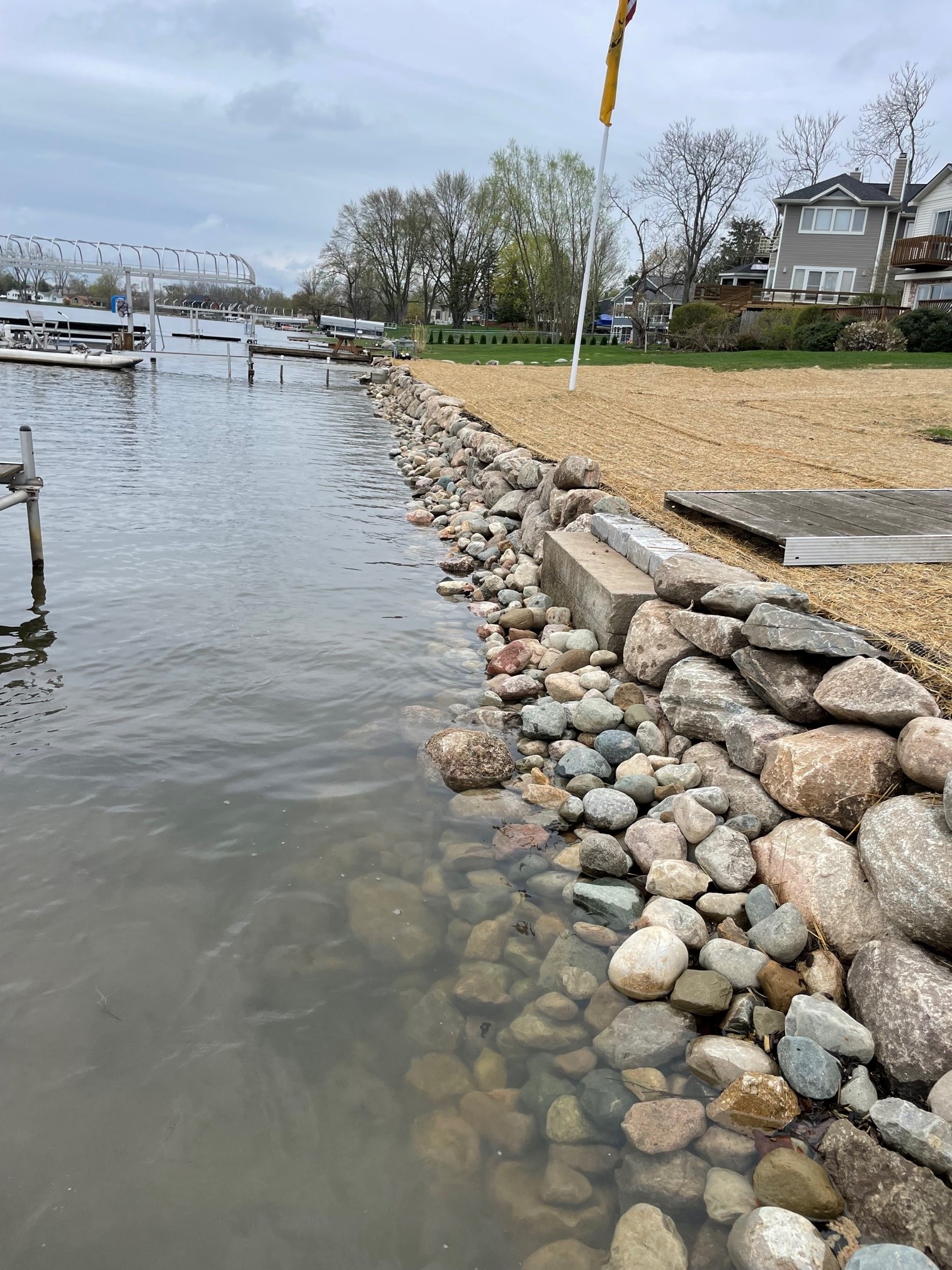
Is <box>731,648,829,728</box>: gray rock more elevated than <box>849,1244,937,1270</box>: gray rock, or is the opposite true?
<box>731,648,829,728</box>: gray rock

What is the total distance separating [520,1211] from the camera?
2371mm

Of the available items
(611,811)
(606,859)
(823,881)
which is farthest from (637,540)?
(823,881)

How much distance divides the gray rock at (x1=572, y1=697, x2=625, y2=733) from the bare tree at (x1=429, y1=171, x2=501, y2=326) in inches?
2629

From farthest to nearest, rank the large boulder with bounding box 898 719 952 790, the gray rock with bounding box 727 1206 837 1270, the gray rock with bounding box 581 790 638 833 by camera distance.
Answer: the gray rock with bounding box 581 790 638 833
the large boulder with bounding box 898 719 952 790
the gray rock with bounding box 727 1206 837 1270

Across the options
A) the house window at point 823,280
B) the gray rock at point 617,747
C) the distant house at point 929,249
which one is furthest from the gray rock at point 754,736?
the house window at point 823,280

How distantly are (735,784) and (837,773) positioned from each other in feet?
1.78

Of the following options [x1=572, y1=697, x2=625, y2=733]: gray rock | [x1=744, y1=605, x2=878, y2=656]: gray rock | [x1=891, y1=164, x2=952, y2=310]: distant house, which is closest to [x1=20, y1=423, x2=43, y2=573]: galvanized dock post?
[x1=572, y1=697, x2=625, y2=733]: gray rock

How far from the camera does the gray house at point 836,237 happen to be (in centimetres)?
4278

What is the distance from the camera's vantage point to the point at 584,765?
4.39 metres

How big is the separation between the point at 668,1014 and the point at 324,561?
6.03 m

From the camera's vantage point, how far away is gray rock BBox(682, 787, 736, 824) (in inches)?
149

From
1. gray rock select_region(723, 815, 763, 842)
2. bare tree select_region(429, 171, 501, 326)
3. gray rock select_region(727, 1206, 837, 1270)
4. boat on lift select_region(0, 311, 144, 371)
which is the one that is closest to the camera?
gray rock select_region(727, 1206, 837, 1270)

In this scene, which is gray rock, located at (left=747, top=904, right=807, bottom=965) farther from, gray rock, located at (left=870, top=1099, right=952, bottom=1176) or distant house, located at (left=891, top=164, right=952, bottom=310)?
distant house, located at (left=891, top=164, right=952, bottom=310)

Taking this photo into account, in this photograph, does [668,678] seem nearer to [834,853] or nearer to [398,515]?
[834,853]
